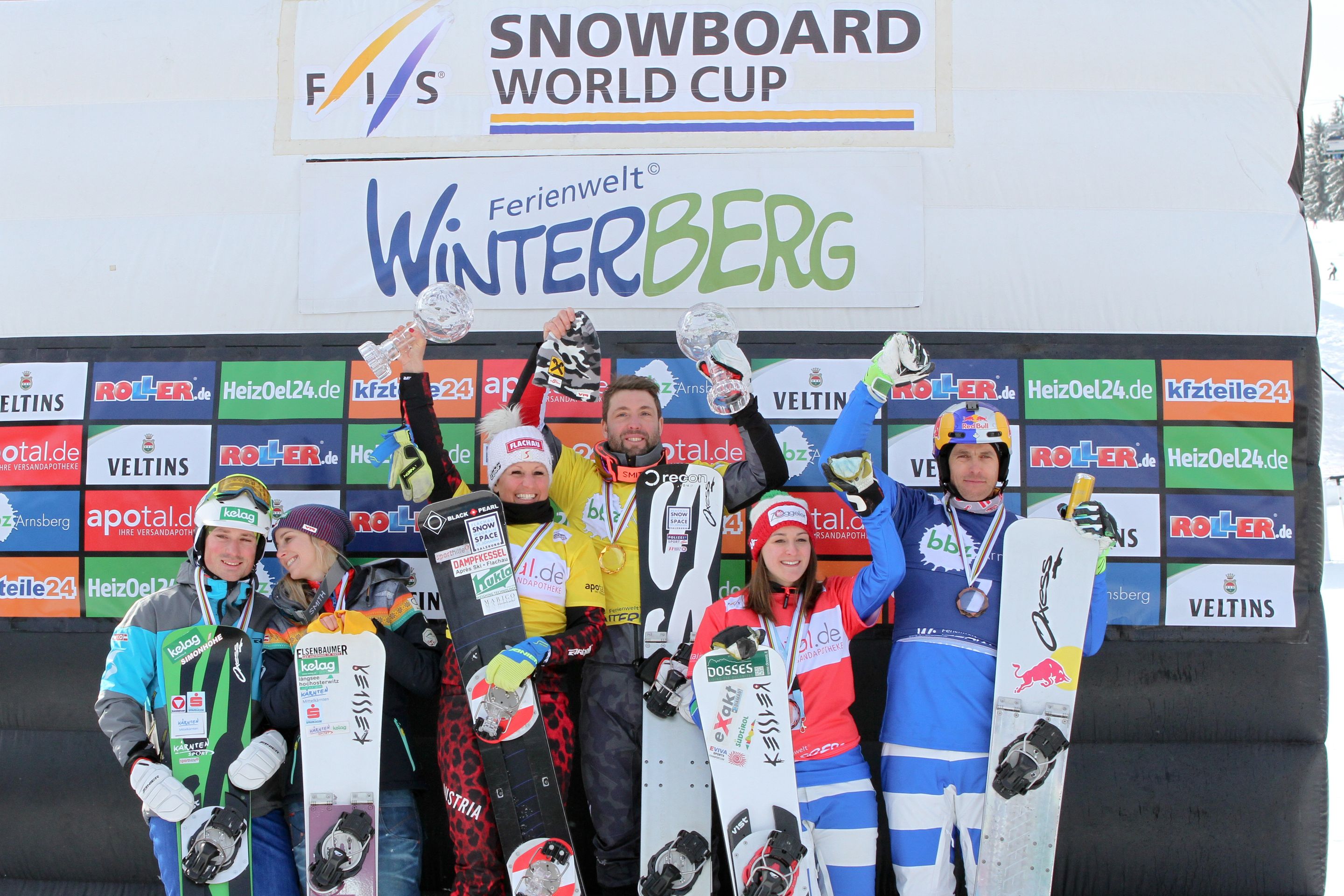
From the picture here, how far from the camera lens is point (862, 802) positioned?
8.81 ft

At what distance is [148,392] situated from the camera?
378 cm

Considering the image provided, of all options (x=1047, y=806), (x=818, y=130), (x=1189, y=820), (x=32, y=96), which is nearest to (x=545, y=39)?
(x=818, y=130)

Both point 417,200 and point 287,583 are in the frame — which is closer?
point 287,583

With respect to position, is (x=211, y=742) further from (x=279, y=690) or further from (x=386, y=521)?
(x=386, y=521)

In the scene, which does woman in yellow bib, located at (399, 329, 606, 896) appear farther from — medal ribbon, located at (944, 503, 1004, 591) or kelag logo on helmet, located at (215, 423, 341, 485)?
medal ribbon, located at (944, 503, 1004, 591)

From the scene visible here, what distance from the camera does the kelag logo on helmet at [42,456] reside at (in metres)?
3.77

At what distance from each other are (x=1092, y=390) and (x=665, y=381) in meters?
1.80

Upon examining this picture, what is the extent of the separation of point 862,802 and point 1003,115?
9.41ft

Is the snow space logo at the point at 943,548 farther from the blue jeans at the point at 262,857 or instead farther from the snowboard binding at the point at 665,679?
the blue jeans at the point at 262,857

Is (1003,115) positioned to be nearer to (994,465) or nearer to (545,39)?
(994,465)

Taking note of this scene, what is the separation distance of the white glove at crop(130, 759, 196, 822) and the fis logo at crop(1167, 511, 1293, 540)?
3.78m

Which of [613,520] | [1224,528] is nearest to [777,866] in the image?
[613,520]

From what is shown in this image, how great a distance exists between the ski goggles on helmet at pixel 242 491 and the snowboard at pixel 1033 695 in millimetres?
2624

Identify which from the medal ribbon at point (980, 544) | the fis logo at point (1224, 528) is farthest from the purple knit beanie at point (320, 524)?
the fis logo at point (1224, 528)
